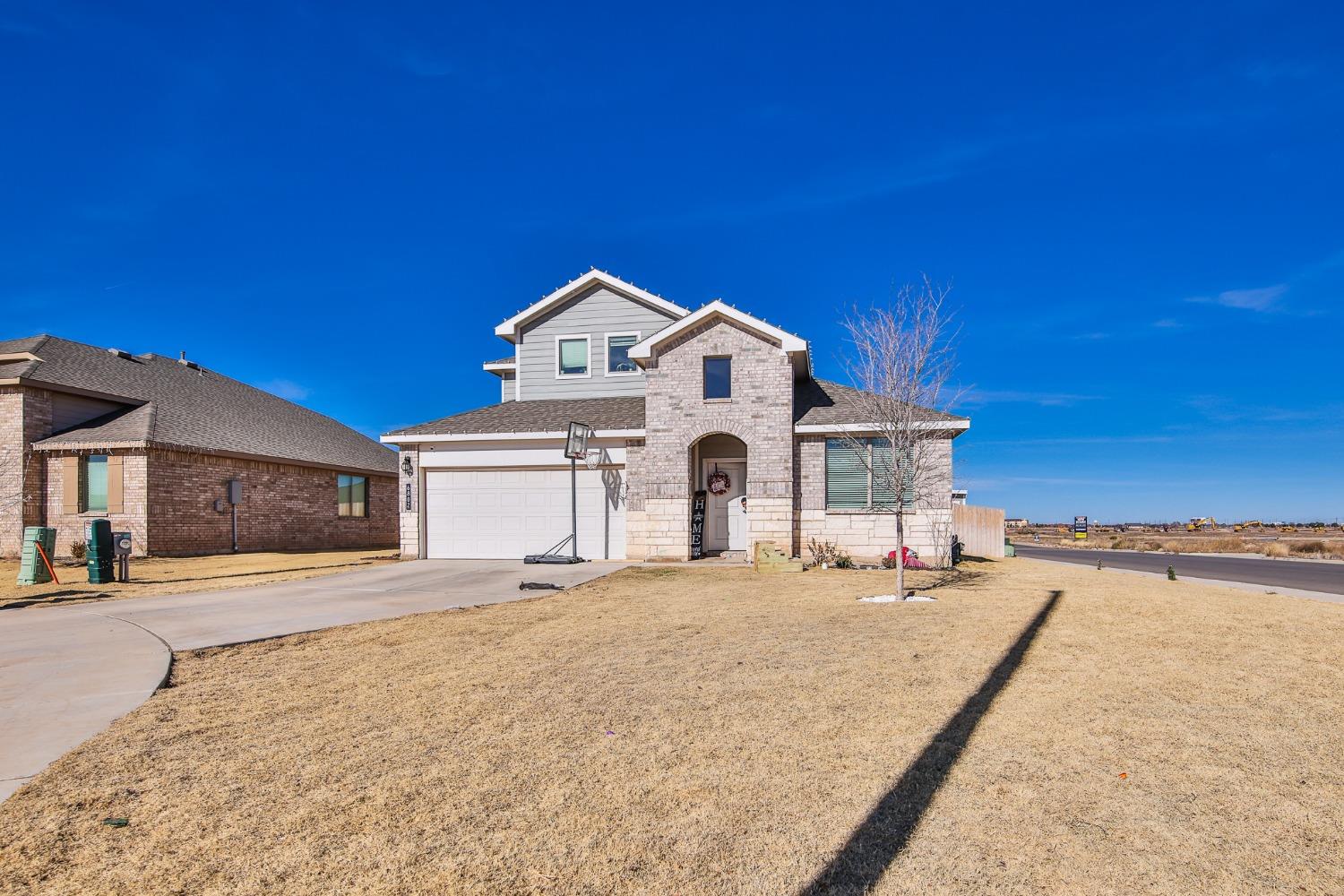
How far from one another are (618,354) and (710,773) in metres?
17.8

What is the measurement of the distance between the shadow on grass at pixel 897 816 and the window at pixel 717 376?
12576 millimetres

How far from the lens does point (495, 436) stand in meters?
17.9

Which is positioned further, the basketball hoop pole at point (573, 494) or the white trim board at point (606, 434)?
the basketball hoop pole at point (573, 494)

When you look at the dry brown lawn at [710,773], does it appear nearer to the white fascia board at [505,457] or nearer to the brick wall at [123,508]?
the white fascia board at [505,457]

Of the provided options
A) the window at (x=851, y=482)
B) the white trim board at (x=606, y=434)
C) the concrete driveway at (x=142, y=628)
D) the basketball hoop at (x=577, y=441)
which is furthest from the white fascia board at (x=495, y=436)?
the window at (x=851, y=482)

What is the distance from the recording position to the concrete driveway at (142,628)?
4.97 metres

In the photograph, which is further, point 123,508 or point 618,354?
point 618,354

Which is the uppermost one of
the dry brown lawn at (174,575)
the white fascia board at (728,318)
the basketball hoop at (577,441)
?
the white fascia board at (728,318)

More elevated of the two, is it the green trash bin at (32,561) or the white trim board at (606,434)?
the white trim board at (606,434)

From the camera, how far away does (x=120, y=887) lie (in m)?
2.89

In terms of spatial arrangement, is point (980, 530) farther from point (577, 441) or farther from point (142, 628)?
point (142, 628)

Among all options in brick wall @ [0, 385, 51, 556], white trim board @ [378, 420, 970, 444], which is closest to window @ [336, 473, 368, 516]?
brick wall @ [0, 385, 51, 556]

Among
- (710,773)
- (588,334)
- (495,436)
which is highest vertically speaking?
(588,334)

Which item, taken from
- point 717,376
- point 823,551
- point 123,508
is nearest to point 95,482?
point 123,508
